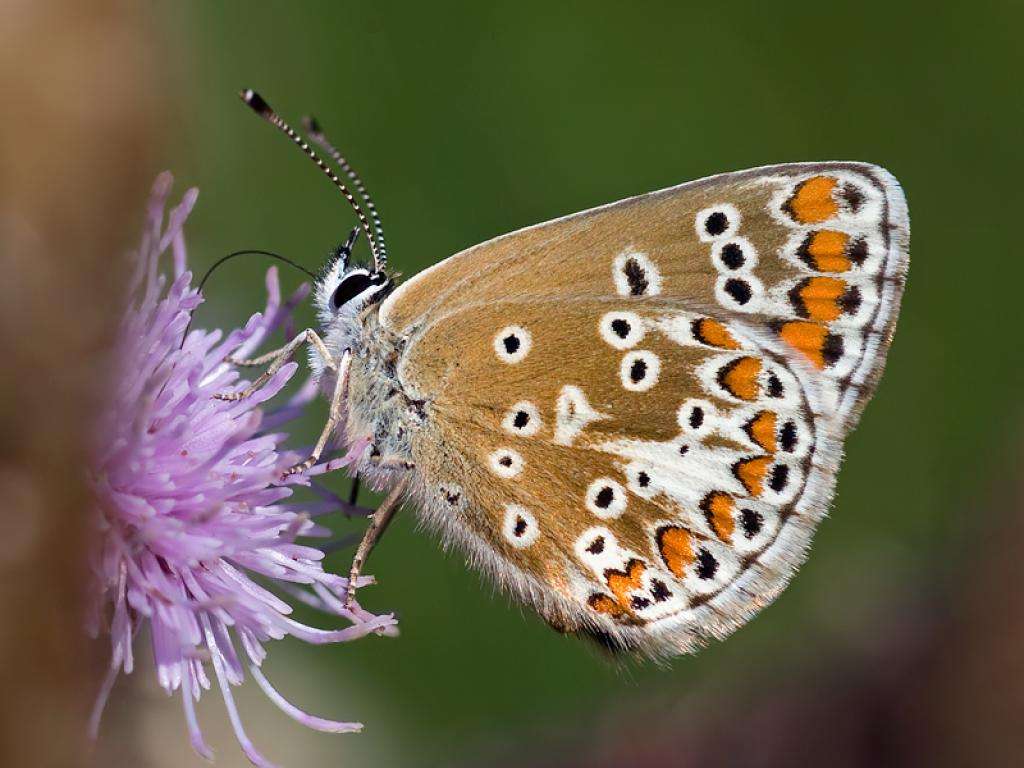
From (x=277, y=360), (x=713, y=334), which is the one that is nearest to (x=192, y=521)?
(x=277, y=360)

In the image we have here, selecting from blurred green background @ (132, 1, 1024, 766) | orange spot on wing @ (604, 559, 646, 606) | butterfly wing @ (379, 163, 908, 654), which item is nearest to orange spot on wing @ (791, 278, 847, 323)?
butterfly wing @ (379, 163, 908, 654)

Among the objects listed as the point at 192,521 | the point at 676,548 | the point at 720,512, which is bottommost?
the point at 192,521

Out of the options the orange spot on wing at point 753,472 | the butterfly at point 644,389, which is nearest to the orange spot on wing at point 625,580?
the butterfly at point 644,389

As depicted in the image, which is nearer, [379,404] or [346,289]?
[379,404]

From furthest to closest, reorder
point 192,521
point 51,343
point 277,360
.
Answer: point 277,360, point 192,521, point 51,343

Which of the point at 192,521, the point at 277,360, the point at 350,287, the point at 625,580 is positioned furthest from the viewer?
the point at 350,287

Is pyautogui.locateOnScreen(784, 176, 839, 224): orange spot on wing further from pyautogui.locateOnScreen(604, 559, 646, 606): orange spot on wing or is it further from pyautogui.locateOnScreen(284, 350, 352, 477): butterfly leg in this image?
pyautogui.locateOnScreen(284, 350, 352, 477): butterfly leg

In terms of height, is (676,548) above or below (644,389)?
below

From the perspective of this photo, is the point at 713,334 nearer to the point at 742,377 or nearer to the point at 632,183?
the point at 742,377
